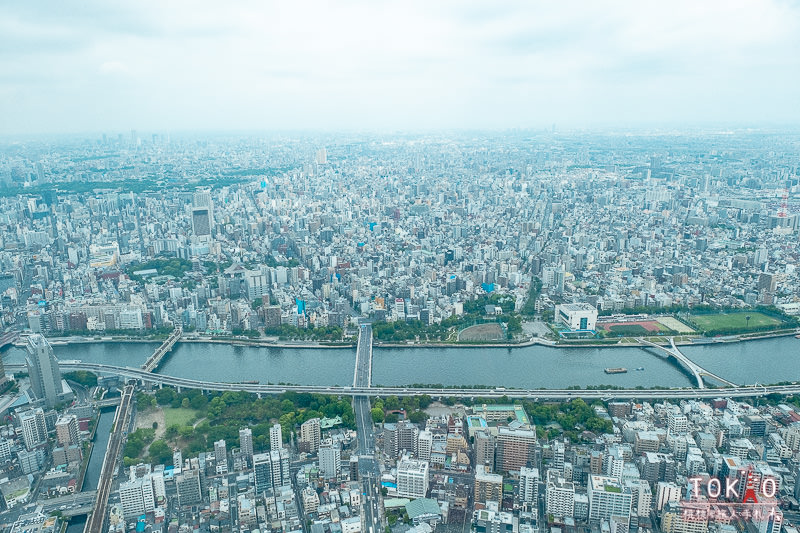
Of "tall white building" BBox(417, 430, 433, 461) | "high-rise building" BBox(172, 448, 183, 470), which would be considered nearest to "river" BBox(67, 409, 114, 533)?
"high-rise building" BBox(172, 448, 183, 470)

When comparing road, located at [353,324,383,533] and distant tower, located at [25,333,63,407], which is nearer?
road, located at [353,324,383,533]

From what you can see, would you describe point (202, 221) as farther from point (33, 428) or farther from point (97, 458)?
point (97, 458)

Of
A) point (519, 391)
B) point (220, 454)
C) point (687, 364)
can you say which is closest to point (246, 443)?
point (220, 454)

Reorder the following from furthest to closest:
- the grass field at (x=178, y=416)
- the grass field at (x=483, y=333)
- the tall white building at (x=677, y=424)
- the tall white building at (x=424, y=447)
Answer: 1. the grass field at (x=483, y=333)
2. the grass field at (x=178, y=416)
3. the tall white building at (x=677, y=424)
4. the tall white building at (x=424, y=447)

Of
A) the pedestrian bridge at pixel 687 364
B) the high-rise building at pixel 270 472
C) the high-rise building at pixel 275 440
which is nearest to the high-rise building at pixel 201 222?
the high-rise building at pixel 275 440

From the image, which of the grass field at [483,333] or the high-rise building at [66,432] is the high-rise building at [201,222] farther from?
the high-rise building at [66,432]

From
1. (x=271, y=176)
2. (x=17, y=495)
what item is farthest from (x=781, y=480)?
(x=271, y=176)

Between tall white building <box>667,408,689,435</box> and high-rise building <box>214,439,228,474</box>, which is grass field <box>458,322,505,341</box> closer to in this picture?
tall white building <box>667,408,689,435</box>
